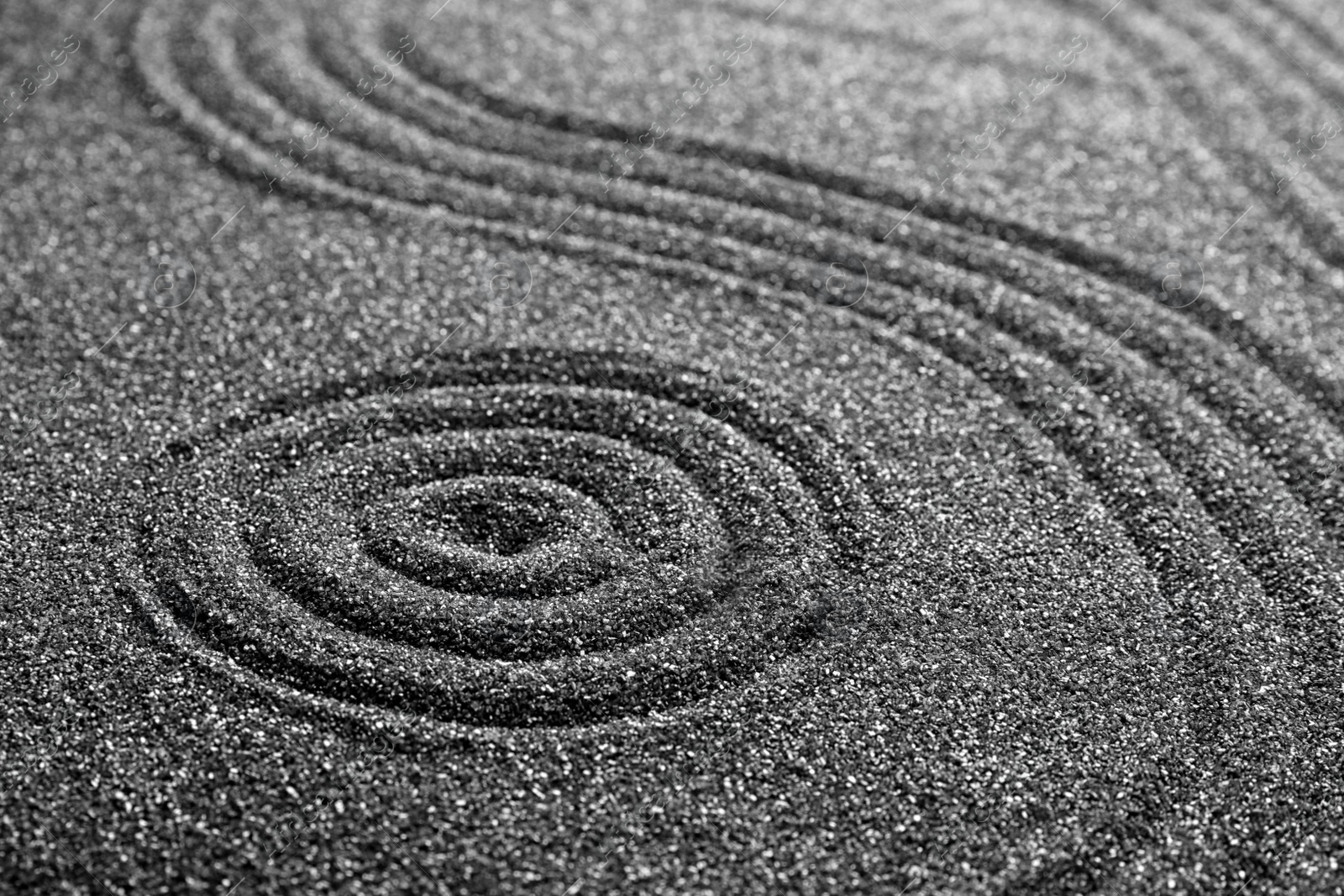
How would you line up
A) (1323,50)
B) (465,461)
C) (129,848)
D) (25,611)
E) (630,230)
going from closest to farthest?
(129,848), (25,611), (465,461), (630,230), (1323,50)

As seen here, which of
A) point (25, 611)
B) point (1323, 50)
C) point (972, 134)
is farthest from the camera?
point (1323, 50)

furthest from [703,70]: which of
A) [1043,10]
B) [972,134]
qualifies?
[1043,10]

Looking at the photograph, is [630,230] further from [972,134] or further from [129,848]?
[129,848]

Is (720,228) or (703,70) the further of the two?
(703,70)

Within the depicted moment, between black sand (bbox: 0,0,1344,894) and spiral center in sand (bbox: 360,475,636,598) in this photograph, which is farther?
spiral center in sand (bbox: 360,475,636,598)

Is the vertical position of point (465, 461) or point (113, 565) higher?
point (465, 461)

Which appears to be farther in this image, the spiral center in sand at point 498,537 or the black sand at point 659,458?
the spiral center in sand at point 498,537

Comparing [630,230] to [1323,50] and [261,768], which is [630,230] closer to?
[261,768]

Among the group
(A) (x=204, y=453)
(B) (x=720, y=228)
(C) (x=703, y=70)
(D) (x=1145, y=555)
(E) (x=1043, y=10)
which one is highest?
Answer: (E) (x=1043, y=10)

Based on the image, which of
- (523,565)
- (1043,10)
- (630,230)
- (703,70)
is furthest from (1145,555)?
(1043,10)
